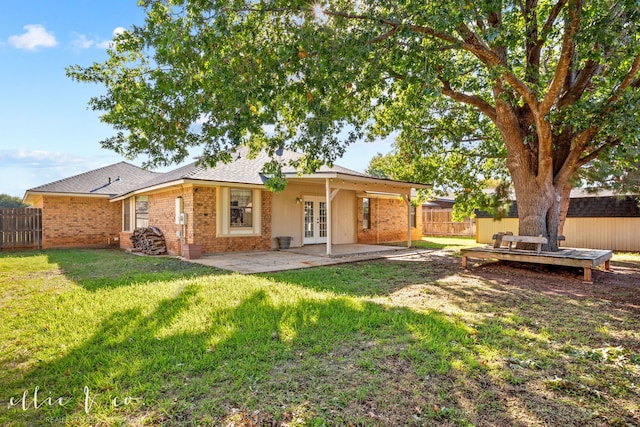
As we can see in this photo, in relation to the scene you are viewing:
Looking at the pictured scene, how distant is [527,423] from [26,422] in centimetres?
354

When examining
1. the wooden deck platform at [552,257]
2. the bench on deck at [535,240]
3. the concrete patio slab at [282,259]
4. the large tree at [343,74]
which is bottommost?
the concrete patio slab at [282,259]

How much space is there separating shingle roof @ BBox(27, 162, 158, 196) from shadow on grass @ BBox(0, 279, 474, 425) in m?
13.9

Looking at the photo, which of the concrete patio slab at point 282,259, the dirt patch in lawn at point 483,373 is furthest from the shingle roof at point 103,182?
the dirt patch in lawn at point 483,373

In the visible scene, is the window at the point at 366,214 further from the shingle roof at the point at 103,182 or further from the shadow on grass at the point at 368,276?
the shingle roof at the point at 103,182

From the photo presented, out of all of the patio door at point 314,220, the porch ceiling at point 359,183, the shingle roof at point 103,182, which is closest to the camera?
the porch ceiling at point 359,183

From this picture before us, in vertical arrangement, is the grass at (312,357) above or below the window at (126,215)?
below

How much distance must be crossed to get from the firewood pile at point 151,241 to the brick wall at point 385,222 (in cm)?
844

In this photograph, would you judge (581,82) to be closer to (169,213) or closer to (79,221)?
(169,213)

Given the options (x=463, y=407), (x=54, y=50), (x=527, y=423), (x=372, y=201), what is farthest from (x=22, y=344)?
(x=372, y=201)

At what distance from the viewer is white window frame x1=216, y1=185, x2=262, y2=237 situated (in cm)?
1167

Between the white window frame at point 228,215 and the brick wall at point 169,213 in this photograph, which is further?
the white window frame at point 228,215

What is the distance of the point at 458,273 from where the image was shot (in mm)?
8422

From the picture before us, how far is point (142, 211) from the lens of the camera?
48.1ft

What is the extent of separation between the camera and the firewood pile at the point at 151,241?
12312mm
